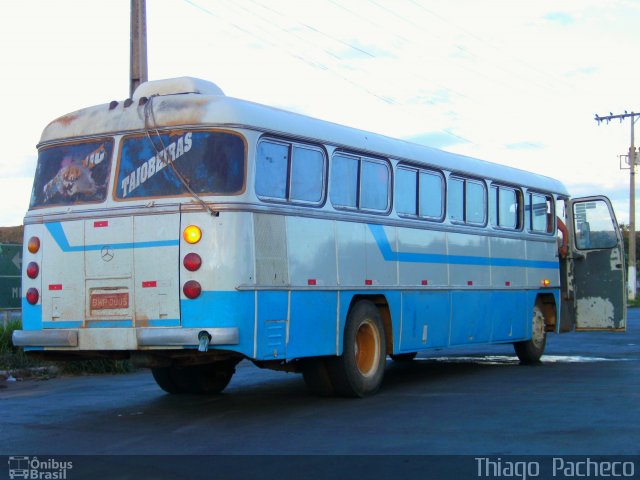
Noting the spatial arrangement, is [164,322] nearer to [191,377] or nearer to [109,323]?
[109,323]

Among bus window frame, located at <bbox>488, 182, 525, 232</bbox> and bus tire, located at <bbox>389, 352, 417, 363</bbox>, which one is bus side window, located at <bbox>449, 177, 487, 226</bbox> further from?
bus tire, located at <bbox>389, 352, 417, 363</bbox>

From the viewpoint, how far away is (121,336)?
9703 millimetres

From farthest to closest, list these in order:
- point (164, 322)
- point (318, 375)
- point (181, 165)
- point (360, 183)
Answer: point (360, 183)
point (318, 375)
point (181, 165)
point (164, 322)

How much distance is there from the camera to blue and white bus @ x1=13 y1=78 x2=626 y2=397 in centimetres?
957

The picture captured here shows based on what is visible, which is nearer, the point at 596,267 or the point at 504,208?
the point at 504,208

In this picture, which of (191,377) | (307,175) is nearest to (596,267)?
(307,175)

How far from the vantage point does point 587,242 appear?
1689 centimetres

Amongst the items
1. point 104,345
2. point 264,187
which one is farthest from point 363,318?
point 104,345

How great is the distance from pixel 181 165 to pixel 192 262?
3.30 ft

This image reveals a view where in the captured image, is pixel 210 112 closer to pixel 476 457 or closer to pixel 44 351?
pixel 44 351

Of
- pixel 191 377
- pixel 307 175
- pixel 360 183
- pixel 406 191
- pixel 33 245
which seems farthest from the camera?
pixel 406 191

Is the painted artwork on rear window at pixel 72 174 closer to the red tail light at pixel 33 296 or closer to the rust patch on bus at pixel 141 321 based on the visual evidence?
the red tail light at pixel 33 296

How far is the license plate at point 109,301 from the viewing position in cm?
982

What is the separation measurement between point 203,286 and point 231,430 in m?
1.37
